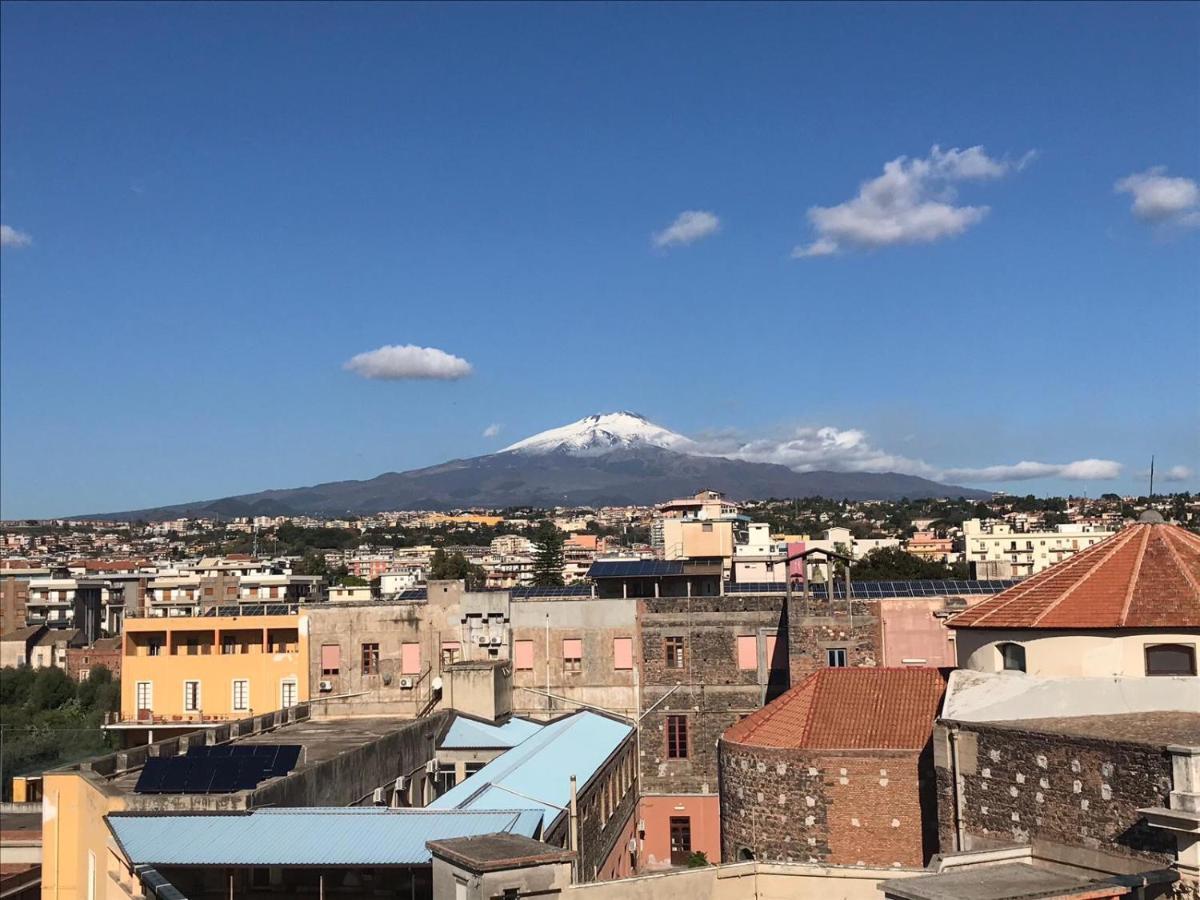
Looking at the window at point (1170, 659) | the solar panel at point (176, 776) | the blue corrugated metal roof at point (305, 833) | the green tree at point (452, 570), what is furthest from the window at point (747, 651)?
the green tree at point (452, 570)

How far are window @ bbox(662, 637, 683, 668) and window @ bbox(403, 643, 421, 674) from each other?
8.64 m

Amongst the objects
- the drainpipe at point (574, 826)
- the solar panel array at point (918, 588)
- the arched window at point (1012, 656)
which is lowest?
the drainpipe at point (574, 826)

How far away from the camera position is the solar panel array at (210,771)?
23266 mm

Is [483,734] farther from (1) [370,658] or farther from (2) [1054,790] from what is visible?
(2) [1054,790]

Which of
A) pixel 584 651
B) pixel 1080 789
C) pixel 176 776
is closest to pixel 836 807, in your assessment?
pixel 1080 789

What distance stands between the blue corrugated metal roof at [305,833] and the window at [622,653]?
63.4 feet

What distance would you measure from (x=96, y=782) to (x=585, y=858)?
35.6 feet

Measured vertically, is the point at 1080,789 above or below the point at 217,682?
above

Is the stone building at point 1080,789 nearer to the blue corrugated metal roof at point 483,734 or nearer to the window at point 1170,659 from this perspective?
the window at point 1170,659

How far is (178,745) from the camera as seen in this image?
28.9 m

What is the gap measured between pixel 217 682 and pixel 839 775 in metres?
25.7

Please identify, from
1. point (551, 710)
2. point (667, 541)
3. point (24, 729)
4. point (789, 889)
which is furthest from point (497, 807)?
point (24, 729)

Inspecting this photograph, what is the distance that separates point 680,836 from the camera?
41062mm

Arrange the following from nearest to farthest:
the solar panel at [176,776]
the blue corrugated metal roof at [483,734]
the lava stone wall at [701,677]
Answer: the solar panel at [176,776], the blue corrugated metal roof at [483,734], the lava stone wall at [701,677]
